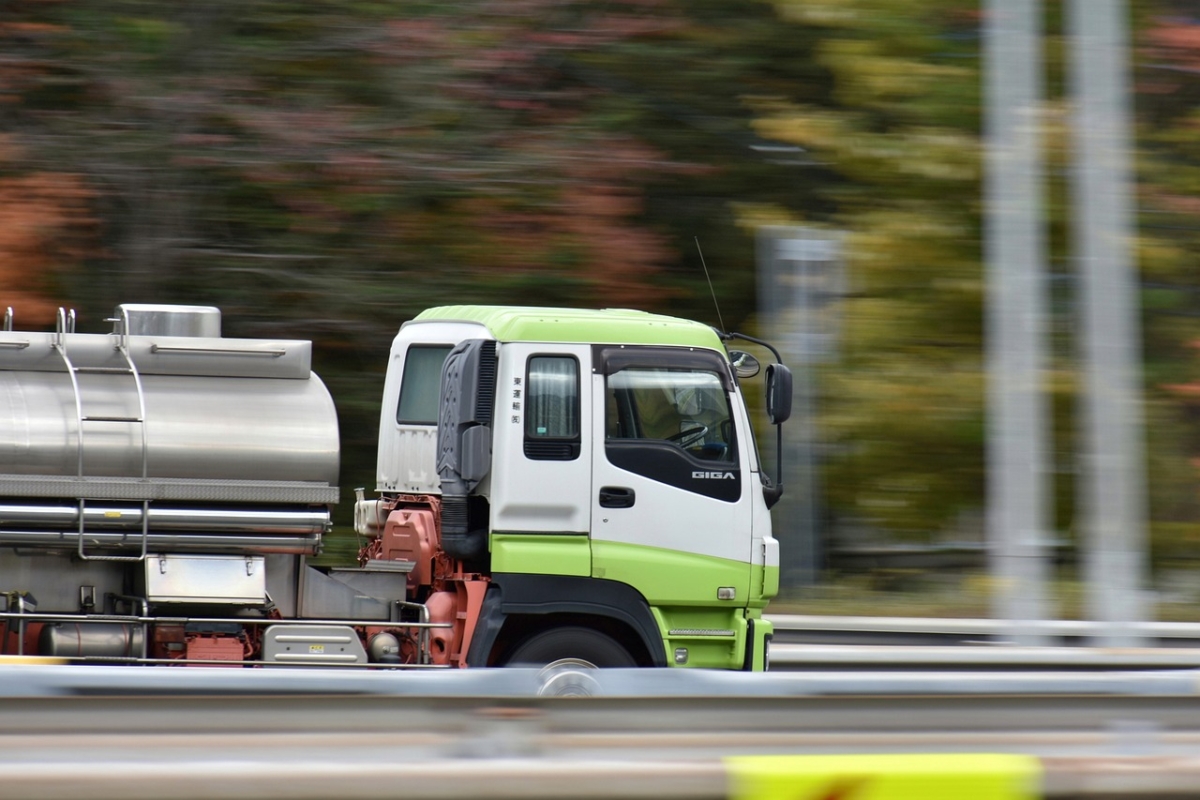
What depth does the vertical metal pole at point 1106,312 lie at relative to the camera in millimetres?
10859

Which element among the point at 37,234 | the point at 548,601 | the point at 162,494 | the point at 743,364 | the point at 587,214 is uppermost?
the point at 587,214

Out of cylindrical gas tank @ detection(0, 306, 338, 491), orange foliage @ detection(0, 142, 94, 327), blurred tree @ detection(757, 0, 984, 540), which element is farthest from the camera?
blurred tree @ detection(757, 0, 984, 540)

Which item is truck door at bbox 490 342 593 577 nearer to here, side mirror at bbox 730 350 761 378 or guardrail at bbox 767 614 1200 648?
side mirror at bbox 730 350 761 378

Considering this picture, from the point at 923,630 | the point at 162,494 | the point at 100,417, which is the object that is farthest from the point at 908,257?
the point at 100,417


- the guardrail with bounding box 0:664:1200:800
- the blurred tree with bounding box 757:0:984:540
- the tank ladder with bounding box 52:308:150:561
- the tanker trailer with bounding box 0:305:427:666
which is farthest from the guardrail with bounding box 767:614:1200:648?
the guardrail with bounding box 0:664:1200:800

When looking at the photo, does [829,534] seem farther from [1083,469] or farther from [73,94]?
[73,94]

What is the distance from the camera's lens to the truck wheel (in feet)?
26.7

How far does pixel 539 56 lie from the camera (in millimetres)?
14664

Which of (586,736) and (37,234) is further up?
(37,234)

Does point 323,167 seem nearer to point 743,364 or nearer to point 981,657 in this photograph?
point 743,364

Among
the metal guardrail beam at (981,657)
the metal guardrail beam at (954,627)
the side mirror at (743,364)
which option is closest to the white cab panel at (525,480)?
the side mirror at (743,364)

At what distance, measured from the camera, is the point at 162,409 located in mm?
7883

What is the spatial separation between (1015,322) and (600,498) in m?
4.37

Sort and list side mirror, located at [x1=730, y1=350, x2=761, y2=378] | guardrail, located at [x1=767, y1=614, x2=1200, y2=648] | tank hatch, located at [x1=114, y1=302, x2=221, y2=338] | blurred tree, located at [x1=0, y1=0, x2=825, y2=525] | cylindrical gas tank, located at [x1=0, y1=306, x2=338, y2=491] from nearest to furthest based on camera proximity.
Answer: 1. cylindrical gas tank, located at [x1=0, y1=306, x2=338, y2=491]
2. tank hatch, located at [x1=114, y1=302, x2=221, y2=338]
3. side mirror, located at [x1=730, y1=350, x2=761, y2=378]
4. guardrail, located at [x1=767, y1=614, x2=1200, y2=648]
5. blurred tree, located at [x1=0, y1=0, x2=825, y2=525]
